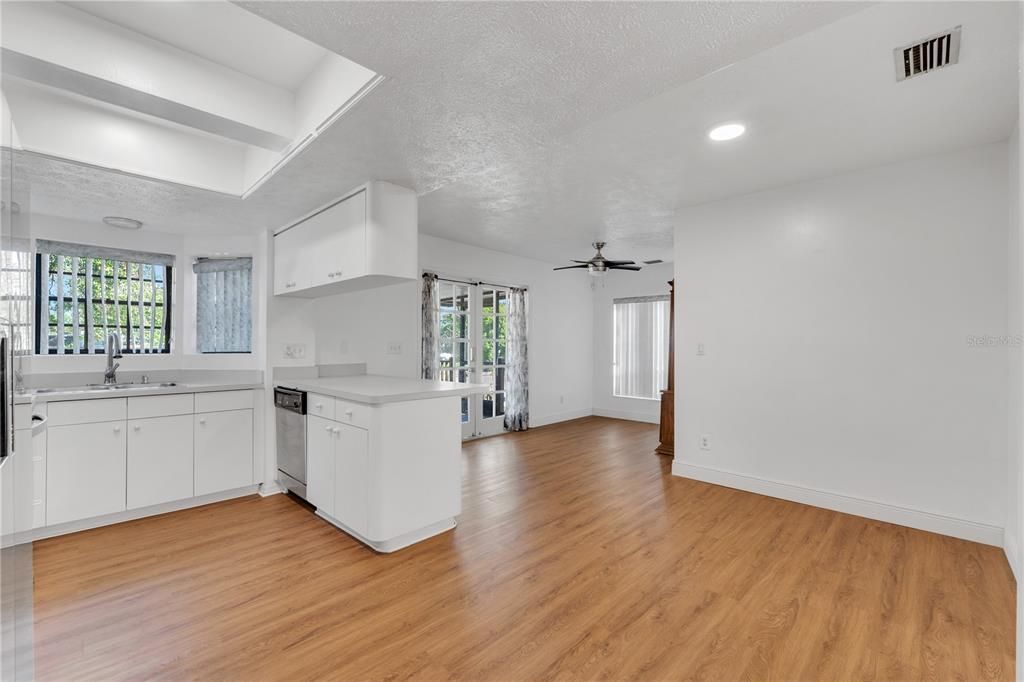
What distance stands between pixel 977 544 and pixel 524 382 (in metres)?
4.50

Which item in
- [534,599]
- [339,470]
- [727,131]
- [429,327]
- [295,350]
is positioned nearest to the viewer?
[534,599]

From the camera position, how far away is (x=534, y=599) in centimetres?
216

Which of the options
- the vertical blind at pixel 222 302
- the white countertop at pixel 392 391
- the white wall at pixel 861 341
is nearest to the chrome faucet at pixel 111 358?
the vertical blind at pixel 222 302

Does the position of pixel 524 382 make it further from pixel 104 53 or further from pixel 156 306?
pixel 104 53

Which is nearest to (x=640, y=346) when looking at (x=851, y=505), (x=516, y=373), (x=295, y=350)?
(x=516, y=373)

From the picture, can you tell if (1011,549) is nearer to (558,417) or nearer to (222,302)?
(558,417)

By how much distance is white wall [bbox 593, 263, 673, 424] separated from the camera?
7000 mm

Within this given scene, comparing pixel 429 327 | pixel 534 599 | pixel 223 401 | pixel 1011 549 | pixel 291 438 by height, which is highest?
pixel 429 327

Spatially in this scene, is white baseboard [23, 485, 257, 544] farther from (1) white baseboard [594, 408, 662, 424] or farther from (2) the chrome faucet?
(1) white baseboard [594, 408, 662, 424]

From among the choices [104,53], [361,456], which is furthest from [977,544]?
[104,53]

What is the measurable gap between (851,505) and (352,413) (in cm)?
353

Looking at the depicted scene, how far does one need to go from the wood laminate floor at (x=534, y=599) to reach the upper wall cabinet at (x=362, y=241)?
168 centimetres

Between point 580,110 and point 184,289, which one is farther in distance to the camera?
point 184,289

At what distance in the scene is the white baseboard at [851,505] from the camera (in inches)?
110
